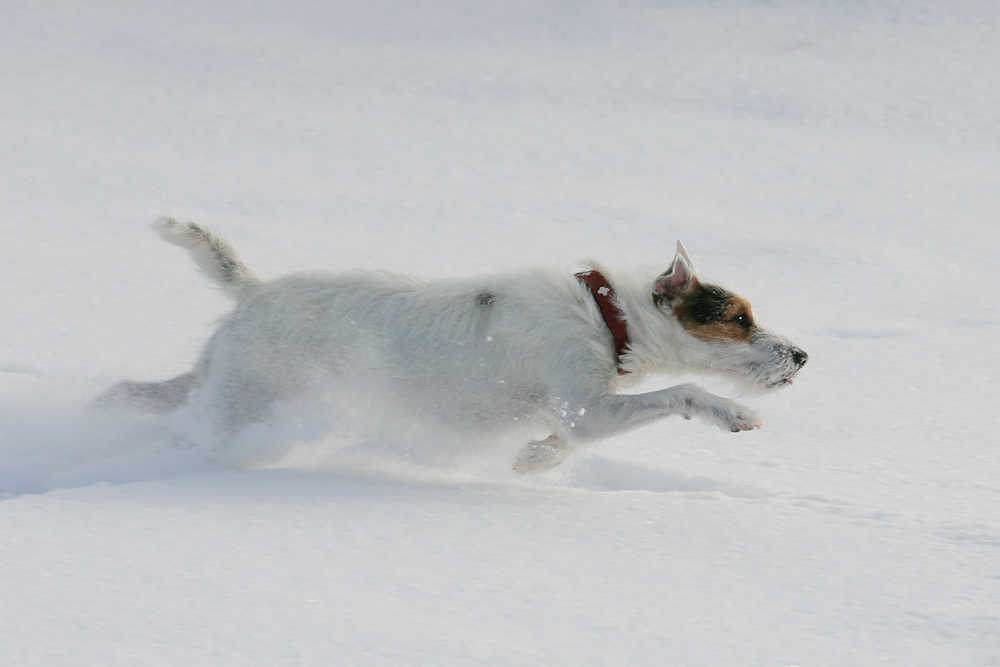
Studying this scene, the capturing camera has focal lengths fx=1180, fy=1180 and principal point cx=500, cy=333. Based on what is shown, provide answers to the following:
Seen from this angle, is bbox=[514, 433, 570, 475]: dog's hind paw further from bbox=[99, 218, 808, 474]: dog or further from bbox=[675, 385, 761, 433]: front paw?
bbox=[675, 385, 761, 433]: front paw

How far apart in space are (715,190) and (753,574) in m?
5.93

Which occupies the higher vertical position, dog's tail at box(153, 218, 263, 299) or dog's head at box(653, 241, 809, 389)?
dog's tail at box(153, 218, 263, 299)

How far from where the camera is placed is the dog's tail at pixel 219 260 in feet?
13.4

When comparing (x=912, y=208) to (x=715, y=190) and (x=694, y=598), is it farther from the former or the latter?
(x=694, y=598)

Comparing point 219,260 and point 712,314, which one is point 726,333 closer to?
point 712,314

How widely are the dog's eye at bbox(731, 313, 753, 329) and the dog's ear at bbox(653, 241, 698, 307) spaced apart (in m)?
0.19

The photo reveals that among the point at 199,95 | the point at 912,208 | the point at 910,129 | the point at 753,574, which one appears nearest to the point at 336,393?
the point at 753,574

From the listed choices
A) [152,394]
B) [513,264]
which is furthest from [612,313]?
[513,264]

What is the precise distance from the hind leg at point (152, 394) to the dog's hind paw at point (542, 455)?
3.96 feet

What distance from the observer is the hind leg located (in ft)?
13.8

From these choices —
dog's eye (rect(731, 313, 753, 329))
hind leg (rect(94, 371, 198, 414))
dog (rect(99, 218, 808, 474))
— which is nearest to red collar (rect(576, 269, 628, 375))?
dog (rect(99, 218, 808, 474))

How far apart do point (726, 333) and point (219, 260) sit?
1774 mm

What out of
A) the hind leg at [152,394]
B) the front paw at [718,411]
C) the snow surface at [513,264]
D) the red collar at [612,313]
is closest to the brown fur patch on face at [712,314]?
the red collar at [612,313]

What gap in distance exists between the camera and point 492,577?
2783 millimetres
